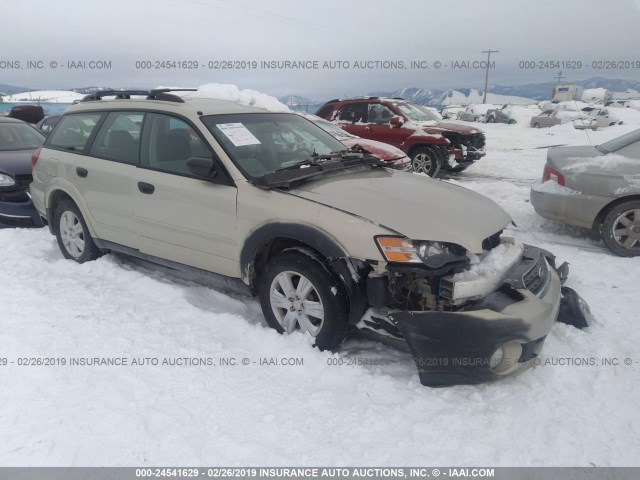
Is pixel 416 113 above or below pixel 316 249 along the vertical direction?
above

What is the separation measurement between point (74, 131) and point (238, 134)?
7.40 feet

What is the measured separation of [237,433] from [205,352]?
34.3 inches

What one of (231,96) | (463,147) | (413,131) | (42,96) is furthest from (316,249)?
(42,96)

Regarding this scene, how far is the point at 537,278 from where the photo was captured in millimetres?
3113

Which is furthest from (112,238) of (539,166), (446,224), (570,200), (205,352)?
(539,166)

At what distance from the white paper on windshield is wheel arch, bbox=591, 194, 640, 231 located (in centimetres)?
390

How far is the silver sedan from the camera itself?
503cm

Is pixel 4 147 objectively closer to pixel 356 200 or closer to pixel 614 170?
pixel 356 200

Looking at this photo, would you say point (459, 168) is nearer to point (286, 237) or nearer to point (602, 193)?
point (602, 193)

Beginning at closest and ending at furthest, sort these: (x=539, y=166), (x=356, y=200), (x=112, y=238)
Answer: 1. (x=356, y=200)
2. (x=112, y=238)
3. (x=539, y=166)

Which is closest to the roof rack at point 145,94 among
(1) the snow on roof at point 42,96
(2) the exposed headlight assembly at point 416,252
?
(2) the exposed headlight assembly at point 416,252

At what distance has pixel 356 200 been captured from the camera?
318cm

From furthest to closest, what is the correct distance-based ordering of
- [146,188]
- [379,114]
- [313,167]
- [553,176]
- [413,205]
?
[379,114], [553,176], [146,188], [313,167], [413,205]

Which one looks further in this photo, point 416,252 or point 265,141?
point 265,141
